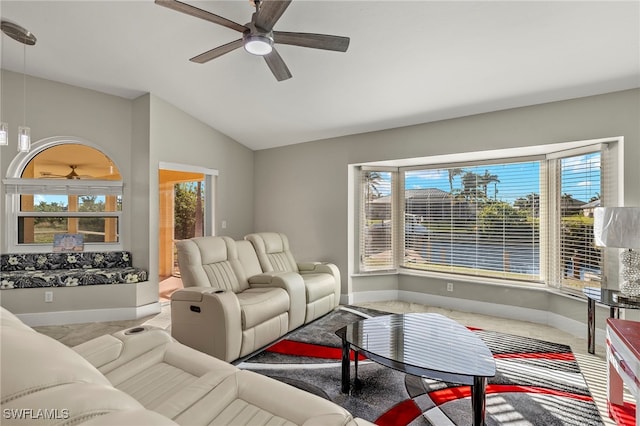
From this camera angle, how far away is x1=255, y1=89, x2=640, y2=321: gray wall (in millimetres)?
3001

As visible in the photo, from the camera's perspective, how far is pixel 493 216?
13.6 ft

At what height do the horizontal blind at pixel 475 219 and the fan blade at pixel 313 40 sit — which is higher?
the fan blade at pixel 313 40

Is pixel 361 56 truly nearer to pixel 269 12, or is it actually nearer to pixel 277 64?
pixel 277 64

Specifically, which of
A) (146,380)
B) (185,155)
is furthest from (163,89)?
(146,380)

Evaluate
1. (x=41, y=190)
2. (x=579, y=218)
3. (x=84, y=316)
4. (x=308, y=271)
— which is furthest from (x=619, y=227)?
(x=41, y=190)

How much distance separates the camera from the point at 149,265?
4.09m

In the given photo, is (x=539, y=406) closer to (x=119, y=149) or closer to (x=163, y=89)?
(x=163, y=89)

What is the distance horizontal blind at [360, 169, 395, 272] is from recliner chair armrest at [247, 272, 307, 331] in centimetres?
153

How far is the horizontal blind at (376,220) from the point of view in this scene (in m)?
4.75

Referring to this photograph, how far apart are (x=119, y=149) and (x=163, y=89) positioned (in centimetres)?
111

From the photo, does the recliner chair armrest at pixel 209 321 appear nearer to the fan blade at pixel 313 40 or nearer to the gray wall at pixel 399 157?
the fan blade at pixel 313 40

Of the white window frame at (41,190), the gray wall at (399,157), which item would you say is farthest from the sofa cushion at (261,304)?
the white window frame at (41,190)

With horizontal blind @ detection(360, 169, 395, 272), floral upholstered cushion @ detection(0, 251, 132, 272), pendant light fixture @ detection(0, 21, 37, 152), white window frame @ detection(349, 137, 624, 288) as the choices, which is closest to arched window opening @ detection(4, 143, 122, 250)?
floral upholstered cushion @ detection(0, 251, 132, 272)

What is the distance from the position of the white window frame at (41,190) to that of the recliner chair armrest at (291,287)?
2.32 metres
